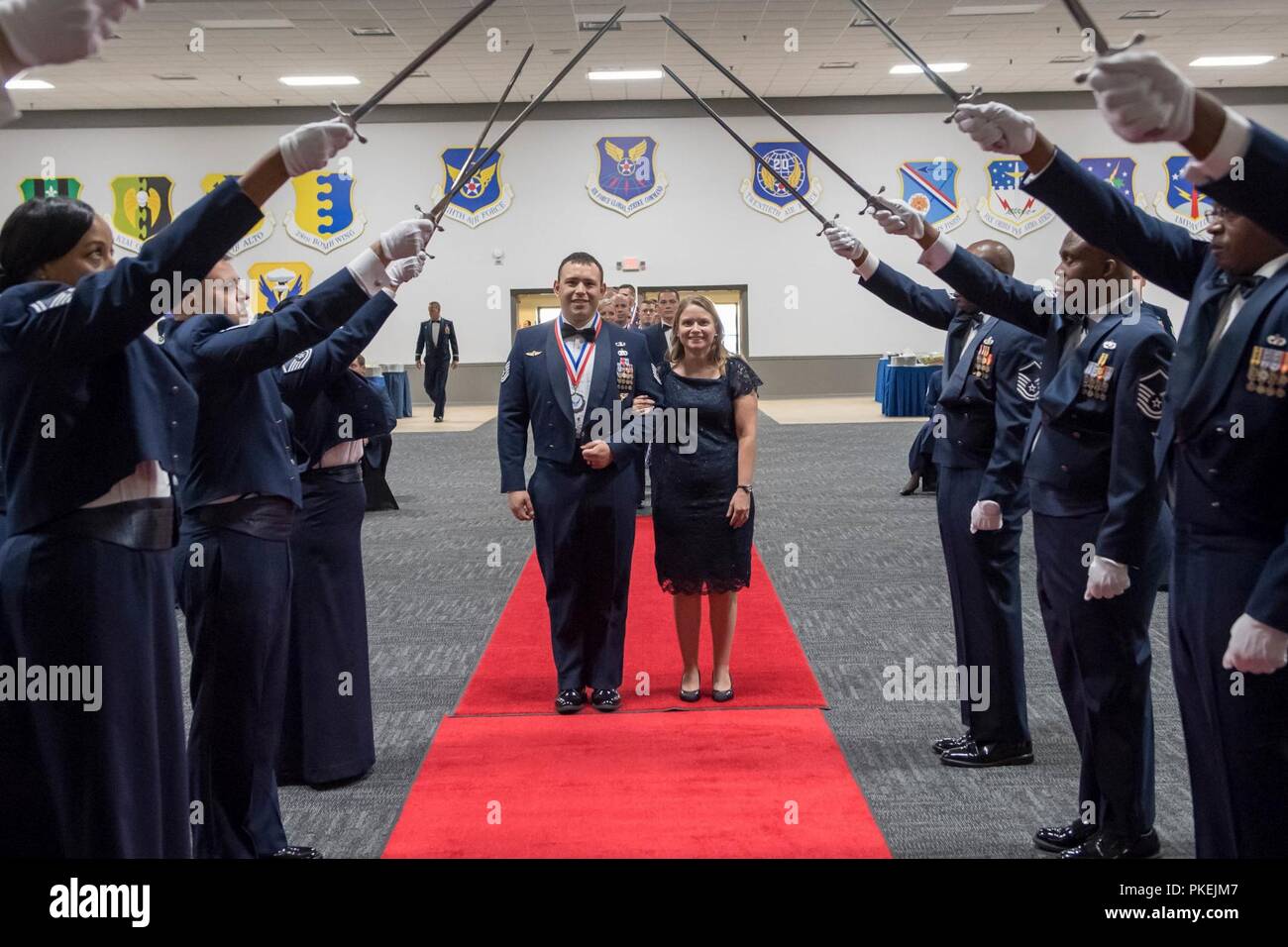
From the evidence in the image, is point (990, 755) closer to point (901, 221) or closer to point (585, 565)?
point (585, 565)

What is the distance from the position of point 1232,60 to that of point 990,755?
1779 cm

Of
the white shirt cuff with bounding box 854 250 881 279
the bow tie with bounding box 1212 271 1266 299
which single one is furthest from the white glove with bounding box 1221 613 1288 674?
the white shirt cuff with bounding box 854 250 881 279


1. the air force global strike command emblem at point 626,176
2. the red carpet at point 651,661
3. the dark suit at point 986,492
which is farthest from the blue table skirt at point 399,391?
the dark suit at point 986,492

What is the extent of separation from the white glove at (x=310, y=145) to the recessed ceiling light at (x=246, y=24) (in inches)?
542

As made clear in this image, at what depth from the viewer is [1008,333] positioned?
3.70m

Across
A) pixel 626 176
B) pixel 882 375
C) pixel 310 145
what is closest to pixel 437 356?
pixel 626 176

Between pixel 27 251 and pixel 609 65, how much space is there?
52.1ft

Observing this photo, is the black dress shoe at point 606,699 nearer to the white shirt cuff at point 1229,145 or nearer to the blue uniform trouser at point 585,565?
the blue uniform trouser at point 585,565

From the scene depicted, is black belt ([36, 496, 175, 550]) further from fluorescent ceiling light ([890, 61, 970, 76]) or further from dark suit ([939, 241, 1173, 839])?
fluorescent ceiling light ([890, 61, 970, 76])

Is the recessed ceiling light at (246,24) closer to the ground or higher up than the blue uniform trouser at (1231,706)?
higher up

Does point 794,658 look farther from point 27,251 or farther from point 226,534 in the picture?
point 27,251

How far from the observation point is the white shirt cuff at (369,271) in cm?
269

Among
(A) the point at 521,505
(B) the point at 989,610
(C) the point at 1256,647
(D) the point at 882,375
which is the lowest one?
(D) the point at 882,375

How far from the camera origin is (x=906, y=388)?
16.9m
